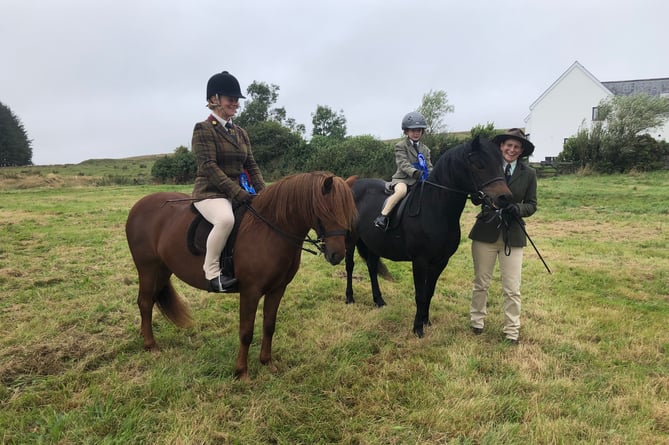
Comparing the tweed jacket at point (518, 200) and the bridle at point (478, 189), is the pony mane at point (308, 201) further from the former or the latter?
the tweed jacket at point (518, 200)

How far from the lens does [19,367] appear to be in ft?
11.3

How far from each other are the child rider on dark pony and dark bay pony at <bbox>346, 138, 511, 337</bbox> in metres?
0.16

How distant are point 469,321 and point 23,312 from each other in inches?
236

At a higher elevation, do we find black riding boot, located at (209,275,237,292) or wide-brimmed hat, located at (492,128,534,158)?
wide-brimmed hat, located at (492,128,534,158)

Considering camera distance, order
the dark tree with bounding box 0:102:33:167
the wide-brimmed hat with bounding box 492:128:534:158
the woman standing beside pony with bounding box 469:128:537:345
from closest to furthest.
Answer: the wide-brimmed hat with bounding box 492:128:534:158
the woman standing beside pony with bounding box 469:128:537:345
the dark tree with bounding box 0:102:33:167

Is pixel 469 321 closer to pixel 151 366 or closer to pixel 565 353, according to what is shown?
pixel 565 353

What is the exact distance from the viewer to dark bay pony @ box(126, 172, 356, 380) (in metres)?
3.00

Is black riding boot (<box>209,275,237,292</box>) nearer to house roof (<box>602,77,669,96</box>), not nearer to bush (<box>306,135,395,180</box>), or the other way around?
bush (<box>306,135,395,180</box>)

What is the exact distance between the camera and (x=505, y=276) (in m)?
4.11

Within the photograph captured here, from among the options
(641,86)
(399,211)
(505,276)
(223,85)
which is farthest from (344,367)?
(641,86)

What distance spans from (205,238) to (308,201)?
1.14 meters

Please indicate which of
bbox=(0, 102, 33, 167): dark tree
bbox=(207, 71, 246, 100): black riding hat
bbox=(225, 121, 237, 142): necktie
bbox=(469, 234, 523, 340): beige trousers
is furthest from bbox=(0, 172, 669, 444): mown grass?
bbox=(0, 102, 33, 167): dark tree

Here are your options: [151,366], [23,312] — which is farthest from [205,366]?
[23,312]

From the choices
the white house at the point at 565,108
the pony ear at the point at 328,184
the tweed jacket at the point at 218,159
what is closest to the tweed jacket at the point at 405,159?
the pony ear at the point at 328,184
